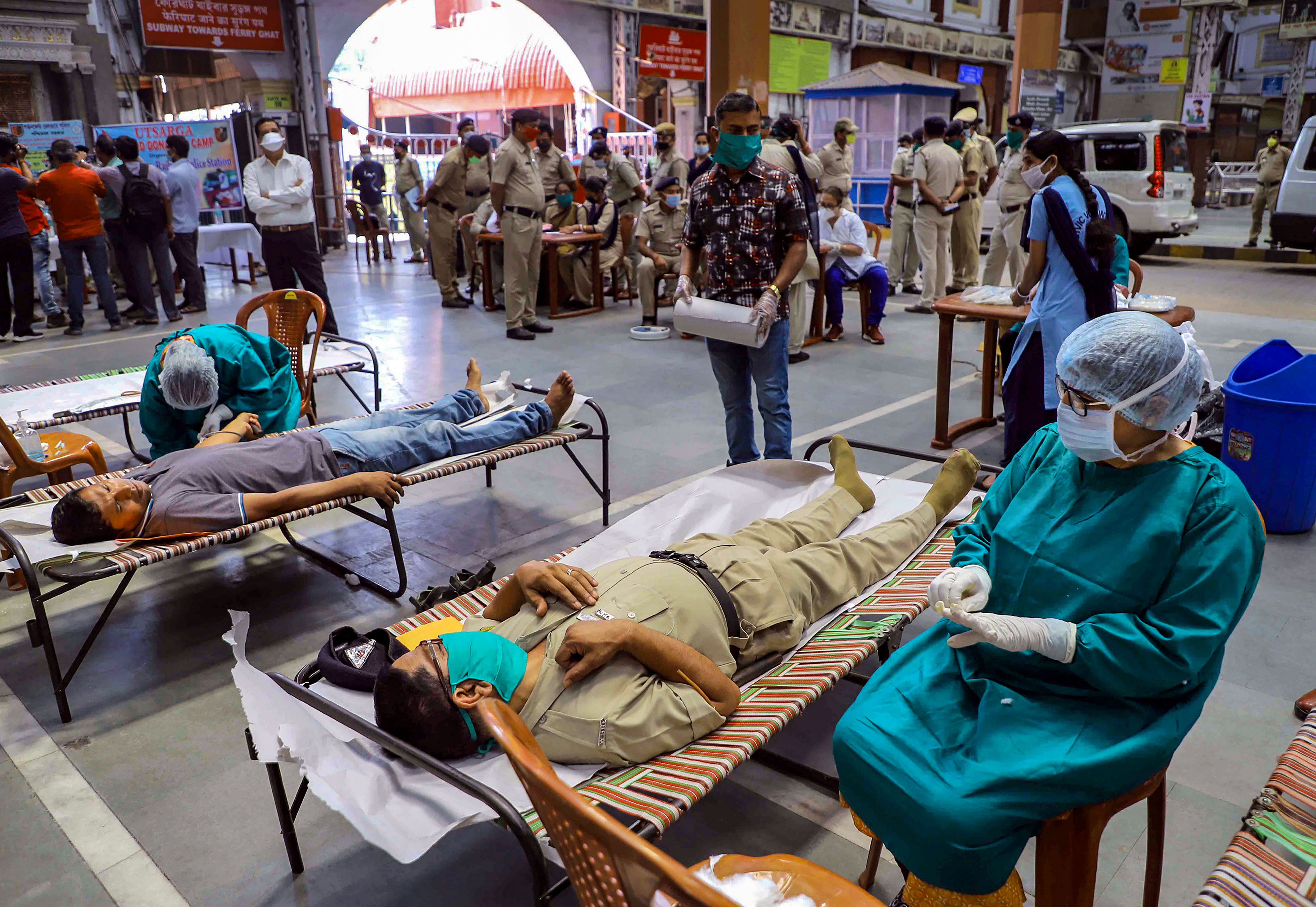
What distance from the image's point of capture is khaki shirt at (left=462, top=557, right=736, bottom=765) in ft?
6.35

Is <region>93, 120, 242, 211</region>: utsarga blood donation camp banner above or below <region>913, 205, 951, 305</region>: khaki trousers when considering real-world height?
above

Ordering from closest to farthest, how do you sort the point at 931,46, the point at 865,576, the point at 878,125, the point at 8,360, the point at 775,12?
the point at 865,576, the point at 8,360, the point at 878,125, the point at 775,12, the point at 931,46

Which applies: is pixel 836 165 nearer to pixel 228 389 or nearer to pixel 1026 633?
pixel 228 389

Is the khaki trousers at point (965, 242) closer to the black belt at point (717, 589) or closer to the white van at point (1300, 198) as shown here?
the white van at point (1300, 198)

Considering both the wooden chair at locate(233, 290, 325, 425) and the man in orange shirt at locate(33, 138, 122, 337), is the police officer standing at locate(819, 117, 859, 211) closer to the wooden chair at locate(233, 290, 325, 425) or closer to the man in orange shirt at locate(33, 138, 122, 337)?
the wooden chair at locate(233, 290, 325, 425)

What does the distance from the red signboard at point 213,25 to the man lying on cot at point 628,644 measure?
1236 centimetres

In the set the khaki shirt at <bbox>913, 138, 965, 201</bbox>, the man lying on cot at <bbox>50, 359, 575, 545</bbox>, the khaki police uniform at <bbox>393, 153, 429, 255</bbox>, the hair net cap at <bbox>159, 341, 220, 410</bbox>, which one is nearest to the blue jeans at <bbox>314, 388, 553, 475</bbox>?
the man lying on cot at <bbox>50, 359, 575, 545</bbox>

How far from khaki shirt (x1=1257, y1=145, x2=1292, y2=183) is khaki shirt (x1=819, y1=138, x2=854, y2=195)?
7094 millimetres

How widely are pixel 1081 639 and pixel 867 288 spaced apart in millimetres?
6358

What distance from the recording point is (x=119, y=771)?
253cm

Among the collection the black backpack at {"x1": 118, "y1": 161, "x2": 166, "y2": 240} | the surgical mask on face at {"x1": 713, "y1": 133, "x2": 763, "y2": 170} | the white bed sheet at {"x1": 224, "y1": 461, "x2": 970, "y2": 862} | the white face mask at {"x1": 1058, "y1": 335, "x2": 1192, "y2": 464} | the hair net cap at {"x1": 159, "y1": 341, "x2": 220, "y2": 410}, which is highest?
the surgical mask on face at {"x1": 713, "y1": 133, "x2": 763, "y2": 170}

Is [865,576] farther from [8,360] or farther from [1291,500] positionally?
[8,360]

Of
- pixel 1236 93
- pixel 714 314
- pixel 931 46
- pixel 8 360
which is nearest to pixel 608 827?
pixel 714 314

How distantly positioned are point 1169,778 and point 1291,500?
2056 mm
